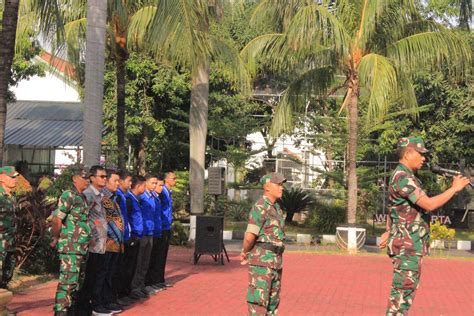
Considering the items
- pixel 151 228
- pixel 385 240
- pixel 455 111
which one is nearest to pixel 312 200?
pixel 455 111

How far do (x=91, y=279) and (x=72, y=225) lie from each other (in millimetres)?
1189

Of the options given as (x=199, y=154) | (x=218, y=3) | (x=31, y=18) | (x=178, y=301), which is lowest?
(x=178, y=301)

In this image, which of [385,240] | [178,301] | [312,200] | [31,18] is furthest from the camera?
[312,200]

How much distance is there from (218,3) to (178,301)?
9.61 m

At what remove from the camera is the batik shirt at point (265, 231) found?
25.2 ft

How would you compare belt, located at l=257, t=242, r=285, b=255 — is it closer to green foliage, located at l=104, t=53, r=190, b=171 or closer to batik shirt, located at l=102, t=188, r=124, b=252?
batik shirt, located at l=102, t=188, r=124, b=252

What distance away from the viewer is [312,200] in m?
30.7

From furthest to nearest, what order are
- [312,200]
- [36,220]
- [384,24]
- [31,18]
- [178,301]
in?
[312,200] < [384,24] < [31,18] < [36,220] < [178,301]

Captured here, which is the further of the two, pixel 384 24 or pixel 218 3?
pixel 384 24

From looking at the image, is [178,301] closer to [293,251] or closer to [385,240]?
[385,240]

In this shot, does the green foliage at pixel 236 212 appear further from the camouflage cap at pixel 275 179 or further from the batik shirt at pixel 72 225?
the camouflage cap at pixel 275 179

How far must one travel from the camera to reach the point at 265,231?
773 centimetres

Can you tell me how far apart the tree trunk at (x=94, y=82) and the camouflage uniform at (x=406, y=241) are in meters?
5.62

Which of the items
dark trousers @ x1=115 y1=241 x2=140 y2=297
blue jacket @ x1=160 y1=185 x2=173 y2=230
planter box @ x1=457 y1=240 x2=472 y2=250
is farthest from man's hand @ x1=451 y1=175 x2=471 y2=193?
planter box @ x1=457 y1=240 x2=472 y2=250
